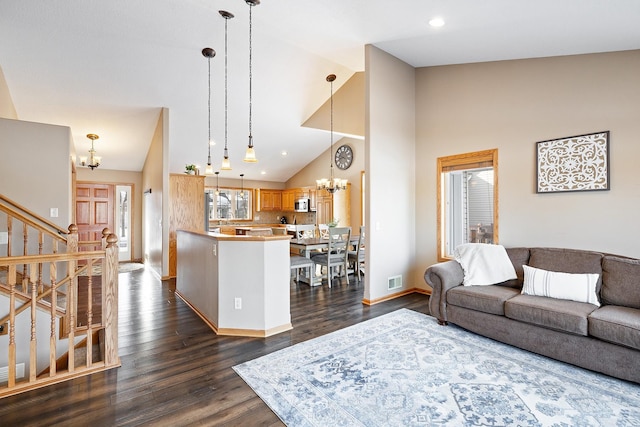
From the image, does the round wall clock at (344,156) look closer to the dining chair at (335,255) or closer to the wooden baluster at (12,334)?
the dining chair at (335,255)

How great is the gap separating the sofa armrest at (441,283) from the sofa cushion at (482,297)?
0.23 ft

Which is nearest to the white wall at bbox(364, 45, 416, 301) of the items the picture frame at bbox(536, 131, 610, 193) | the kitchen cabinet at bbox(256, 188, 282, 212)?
the picture frame at bbox(536, 131, 610, 193)

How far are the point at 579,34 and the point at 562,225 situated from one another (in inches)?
76.6

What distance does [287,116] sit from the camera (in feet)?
23.7

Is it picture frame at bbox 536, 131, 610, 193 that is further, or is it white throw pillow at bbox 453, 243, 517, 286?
white throw pillow at bbox 453, 243, 517, 286

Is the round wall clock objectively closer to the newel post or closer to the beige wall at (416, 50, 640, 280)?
the beige wall at (416, 50, 640, 280)

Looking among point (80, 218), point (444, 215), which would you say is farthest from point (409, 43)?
point (80, 218)

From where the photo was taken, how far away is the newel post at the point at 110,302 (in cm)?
271

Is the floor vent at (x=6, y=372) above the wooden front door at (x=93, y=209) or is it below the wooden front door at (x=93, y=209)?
below

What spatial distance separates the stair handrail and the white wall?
372 cm

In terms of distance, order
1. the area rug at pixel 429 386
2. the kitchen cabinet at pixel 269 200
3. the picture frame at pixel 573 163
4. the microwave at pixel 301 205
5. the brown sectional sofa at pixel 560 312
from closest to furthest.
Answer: the area rug at pixel 429 386 < the brown sectional sofa at pixel 560 312 < the picture frame at pixel 573 163 < the microwave at pixel 301 205 < the kitchen cabinet at pixel 269 200

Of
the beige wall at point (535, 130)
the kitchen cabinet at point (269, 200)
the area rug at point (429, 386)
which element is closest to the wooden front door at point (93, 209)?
the kitchen cabinet at point (269, 200)

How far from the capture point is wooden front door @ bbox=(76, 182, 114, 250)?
8062 millimetres

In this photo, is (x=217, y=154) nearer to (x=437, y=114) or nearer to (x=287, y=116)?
(x=287, y=116)
